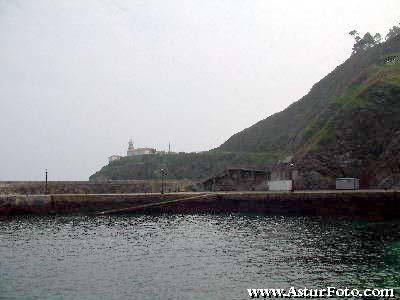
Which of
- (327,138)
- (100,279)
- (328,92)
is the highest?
(328,92)

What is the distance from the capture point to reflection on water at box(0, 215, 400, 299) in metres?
25.2

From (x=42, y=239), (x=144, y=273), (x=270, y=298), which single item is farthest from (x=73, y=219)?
(x=270, y=298)

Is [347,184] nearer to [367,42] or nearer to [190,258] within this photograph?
[190,258]

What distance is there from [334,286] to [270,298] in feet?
14.8

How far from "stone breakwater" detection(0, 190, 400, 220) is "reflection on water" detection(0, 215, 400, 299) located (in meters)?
9.79

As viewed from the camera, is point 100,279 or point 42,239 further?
point 42,239

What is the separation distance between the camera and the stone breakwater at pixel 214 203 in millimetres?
62406

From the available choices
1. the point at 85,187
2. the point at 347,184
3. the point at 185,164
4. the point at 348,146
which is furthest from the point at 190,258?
the point at 185,164

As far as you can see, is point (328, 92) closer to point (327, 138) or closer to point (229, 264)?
point (327, 138)

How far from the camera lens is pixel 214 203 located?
226 ft

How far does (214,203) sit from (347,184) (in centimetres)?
2478

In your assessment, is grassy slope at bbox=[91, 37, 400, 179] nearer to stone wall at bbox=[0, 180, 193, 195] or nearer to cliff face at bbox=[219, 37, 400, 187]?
cliff face at bbox=[219, 37, 400, 187]

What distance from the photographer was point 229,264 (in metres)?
31.0

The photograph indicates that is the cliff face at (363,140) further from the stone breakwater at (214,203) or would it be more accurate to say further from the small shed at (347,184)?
the stone breakwater at (214,203)
